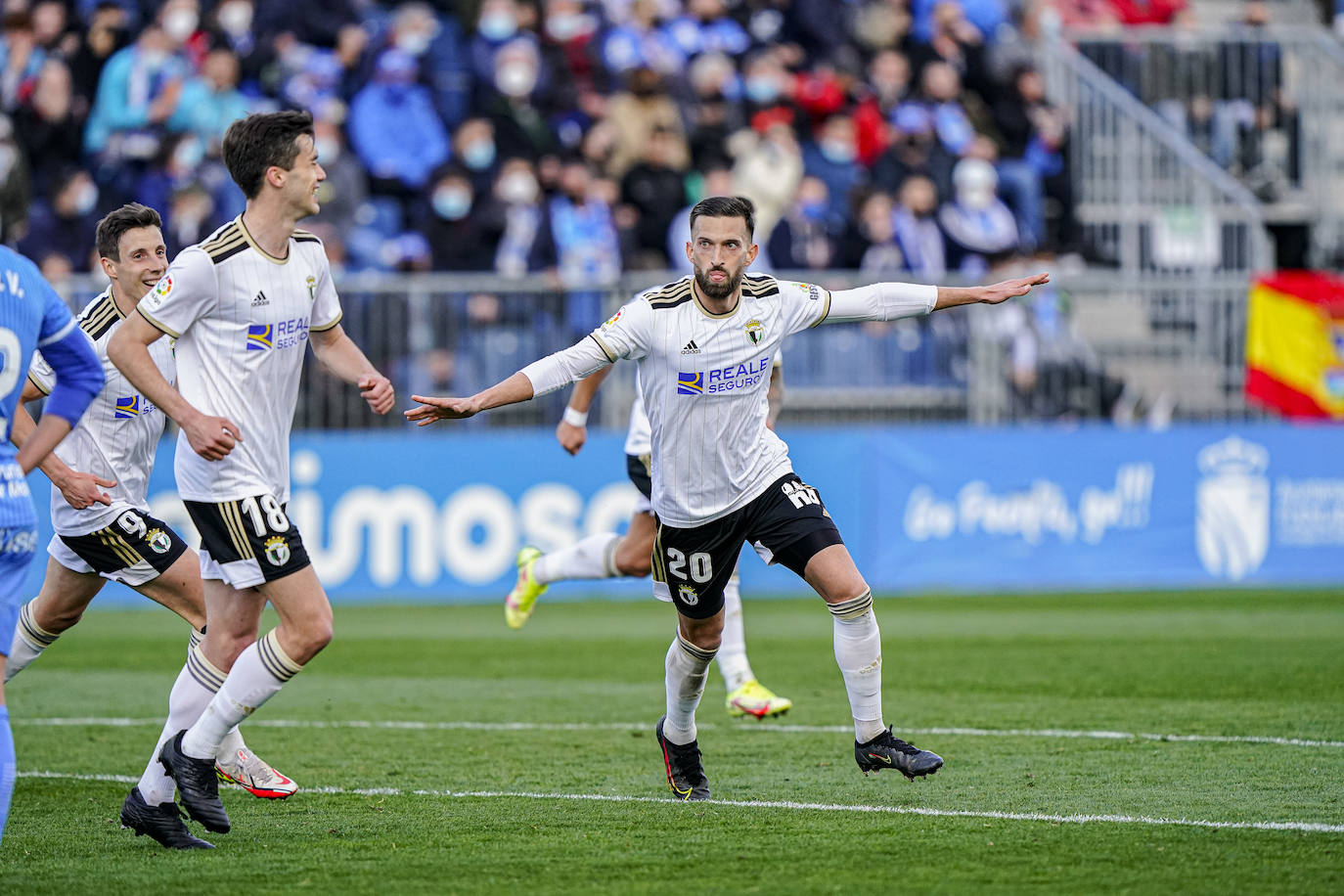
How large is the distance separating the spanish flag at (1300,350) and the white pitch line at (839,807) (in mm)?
12855

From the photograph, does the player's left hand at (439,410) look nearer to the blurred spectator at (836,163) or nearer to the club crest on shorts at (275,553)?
the club crest on shorts at (275,553)

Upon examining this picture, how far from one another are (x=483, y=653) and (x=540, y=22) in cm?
1029

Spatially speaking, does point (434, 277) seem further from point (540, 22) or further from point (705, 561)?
point (705, 561)

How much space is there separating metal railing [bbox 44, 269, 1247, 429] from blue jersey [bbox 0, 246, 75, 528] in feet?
37.6

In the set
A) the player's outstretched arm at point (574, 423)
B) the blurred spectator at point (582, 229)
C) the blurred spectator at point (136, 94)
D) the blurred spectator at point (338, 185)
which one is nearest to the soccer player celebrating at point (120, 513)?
the player's outstretched arm at point (574, 423)

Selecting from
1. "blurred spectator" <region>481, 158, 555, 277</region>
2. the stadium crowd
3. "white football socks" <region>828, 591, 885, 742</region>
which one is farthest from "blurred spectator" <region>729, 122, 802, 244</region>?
"white football socks" <region>828, 591, 885, 742</region>

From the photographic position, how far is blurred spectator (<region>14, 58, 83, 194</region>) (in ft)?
64.5

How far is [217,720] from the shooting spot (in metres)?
6.64

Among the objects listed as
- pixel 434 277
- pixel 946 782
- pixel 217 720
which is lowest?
pixel 946 782

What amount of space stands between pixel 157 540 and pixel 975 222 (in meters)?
13.6

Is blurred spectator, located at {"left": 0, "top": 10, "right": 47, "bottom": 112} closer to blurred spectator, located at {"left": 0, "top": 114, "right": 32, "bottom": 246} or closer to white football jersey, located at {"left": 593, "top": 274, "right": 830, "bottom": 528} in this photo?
blurred spectator, located at {"left": 0, "top": 114, "right": 32, "bottom": 246}

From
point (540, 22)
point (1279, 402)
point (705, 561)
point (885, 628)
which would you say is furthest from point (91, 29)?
point (705, 561)

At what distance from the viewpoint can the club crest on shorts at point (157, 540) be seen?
804 centimetres

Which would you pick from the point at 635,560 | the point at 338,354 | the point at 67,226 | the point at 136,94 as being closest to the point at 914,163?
the point at 136,94
